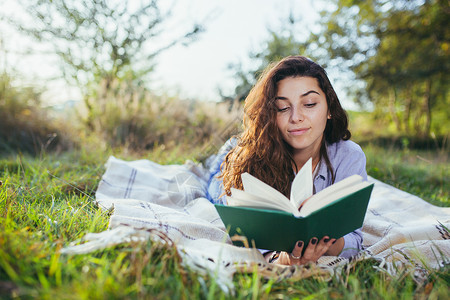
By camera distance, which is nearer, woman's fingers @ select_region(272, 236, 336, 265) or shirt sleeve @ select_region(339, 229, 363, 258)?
woman's fingers @ select_region(272, 236, 336, 265)

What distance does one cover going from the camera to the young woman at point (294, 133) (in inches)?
76.9

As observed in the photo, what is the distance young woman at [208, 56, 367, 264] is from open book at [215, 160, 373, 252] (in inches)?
19.0

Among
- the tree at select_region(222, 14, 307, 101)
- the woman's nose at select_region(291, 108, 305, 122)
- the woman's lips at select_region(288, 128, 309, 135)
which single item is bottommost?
the woman's lips at select_region(288, 128, 309, 135)

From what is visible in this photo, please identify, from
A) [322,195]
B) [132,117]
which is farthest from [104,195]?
[132,117]

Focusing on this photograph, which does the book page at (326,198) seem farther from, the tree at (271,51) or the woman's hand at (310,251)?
the tree at (271,51)

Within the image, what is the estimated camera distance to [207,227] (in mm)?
1866

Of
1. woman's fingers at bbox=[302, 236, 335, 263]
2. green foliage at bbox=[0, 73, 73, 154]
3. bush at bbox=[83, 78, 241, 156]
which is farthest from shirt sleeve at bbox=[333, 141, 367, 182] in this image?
green foliage at bbox=[0, 73, 73, 154]

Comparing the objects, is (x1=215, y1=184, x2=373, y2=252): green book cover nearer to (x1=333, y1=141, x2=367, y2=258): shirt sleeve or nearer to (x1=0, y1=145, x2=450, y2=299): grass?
(x1=0, y1=145, x2=450, y2=299): grass

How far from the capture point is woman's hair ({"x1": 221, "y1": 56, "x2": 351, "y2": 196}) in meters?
2.04

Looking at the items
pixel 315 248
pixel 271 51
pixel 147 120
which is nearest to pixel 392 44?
pixel 271 51

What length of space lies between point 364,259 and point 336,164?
69cm

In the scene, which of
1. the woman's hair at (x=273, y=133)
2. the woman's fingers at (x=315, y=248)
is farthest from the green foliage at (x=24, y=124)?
the woman's fingers at (x=315, y=248)

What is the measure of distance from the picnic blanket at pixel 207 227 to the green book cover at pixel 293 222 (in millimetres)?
95

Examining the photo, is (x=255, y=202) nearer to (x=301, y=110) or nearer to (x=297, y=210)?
(x=297, y=210)
